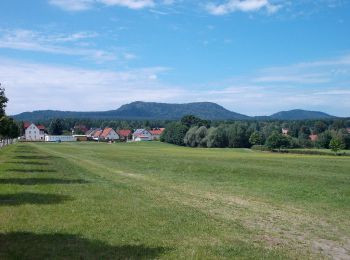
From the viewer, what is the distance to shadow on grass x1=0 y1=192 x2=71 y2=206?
1826 cm

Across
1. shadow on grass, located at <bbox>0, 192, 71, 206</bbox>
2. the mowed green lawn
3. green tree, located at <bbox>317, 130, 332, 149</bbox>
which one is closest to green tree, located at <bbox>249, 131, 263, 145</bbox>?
green tree, located at <bbox>317, 130, 332, 149</bbox>

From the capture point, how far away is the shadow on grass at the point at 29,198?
18264 millimetres

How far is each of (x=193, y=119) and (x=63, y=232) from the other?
175008 millimetres

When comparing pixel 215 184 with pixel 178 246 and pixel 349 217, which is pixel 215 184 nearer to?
pixel 349 217

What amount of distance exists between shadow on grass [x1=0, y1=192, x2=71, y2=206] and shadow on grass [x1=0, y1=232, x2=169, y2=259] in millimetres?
6085

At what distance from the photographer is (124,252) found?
35.6ft

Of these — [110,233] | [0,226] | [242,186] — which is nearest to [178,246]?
[110,233]

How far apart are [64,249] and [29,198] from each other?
9083mm

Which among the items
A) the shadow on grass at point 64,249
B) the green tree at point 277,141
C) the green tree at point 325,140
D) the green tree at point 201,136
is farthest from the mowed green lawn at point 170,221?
the green tree at point 325,140

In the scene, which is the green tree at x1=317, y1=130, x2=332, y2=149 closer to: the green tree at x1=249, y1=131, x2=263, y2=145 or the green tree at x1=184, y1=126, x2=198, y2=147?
the green tree at x1=249, y1=131, x2=263, y2=145

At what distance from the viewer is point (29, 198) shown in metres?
19.5

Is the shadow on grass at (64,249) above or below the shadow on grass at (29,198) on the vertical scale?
above

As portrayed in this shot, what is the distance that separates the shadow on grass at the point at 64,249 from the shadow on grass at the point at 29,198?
6085mm

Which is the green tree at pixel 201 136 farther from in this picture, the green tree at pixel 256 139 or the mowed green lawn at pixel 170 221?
the mowed green lawn at pixel 170 221
